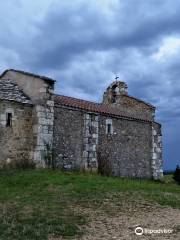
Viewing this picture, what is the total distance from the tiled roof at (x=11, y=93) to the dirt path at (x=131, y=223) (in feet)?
29.0

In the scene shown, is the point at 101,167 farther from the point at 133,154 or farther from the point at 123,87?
the point at 123,87

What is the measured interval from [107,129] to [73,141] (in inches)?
113

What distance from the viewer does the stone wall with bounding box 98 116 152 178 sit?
24109 mm

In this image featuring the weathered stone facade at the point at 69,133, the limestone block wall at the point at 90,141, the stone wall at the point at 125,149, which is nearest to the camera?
the weathered stone facade at the point at 69,133

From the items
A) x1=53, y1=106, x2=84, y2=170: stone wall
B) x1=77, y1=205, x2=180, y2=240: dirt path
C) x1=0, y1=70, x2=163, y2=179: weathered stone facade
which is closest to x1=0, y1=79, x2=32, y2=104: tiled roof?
x1=0, y1=70, x2=163, y2=179: weathered stone facade

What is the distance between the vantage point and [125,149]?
2552 centimetres

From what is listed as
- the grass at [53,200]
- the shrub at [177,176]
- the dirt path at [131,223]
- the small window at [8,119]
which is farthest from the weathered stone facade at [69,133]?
the dirt path at [131,223]

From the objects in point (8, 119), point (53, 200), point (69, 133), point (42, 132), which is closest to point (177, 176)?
point (69, 133)

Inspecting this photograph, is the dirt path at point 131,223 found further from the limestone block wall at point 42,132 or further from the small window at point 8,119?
the small window at point 8,119

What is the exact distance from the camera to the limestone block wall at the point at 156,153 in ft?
90.4

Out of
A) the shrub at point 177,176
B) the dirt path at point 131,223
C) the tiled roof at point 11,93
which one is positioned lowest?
the dirt path at point 131,223

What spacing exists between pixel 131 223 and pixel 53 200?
3.04m

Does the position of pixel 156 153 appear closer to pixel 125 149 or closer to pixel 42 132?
pixel 125 149

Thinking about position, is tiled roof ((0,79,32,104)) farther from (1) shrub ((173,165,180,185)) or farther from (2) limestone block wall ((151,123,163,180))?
(1) shrub ((173,165,180,185))
